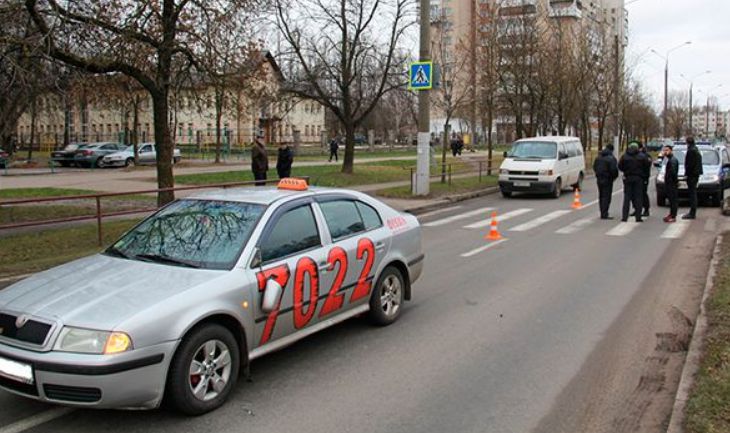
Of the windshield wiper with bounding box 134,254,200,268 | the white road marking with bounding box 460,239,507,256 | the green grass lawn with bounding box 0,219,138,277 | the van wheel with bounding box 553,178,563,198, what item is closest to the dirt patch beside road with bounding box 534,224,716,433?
the windshield wiper with bounding box 134,254,200,268

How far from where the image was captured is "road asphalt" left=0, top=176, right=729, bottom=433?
4594mm

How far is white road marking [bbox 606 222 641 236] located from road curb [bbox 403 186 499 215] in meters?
5.33

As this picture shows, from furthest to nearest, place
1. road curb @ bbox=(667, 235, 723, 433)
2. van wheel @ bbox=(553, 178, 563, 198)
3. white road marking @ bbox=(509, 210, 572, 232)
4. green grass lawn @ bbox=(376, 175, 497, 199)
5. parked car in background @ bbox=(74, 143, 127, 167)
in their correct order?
parked car in background @ bbox=(74, 143, 127, 167), van wheel @ bbox=(553, 178, 563, 198), green grass lawn @ bbox=(376, 175, 497, 199), white road marking @ bbox=(509, 210, 572, 232), road curb @ bbox=(667, 235, 723, 433)

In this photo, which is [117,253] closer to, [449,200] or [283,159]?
[283,159]

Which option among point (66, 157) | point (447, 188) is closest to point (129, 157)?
point (66, 157)

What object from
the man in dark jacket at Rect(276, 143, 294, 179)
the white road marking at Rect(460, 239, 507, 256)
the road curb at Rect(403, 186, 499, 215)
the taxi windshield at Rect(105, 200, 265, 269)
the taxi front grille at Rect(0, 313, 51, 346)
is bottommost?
the white road marking at Rect(460, 239, 507, 256)

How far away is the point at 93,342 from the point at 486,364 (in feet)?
10.5

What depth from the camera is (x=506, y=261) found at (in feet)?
35.1

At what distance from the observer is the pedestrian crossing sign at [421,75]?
20266mm

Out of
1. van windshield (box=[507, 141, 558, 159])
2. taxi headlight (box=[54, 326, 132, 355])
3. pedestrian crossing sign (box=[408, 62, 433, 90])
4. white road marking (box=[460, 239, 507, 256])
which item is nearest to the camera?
taxi headlight (box=[54, 326, 132, 355])

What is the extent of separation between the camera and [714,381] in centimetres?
485

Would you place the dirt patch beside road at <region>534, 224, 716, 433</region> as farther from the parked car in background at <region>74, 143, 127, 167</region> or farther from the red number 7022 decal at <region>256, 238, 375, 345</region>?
the parked car in background at <region>74, 143, 127, 167</region>

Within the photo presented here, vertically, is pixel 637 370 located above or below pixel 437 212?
below

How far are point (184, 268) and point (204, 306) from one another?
533mm
